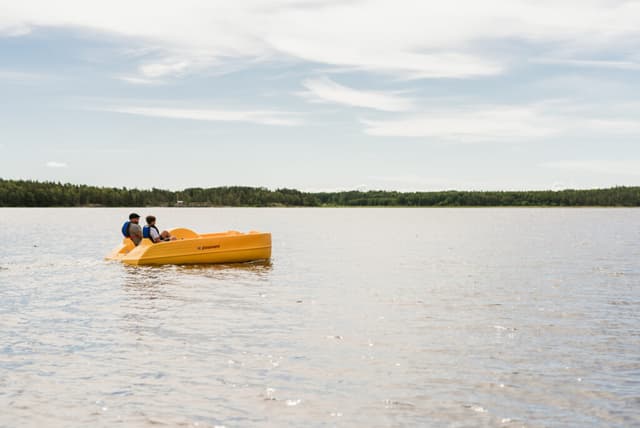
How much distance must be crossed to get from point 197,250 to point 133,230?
2.94 m

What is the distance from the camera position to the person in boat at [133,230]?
94.6ft

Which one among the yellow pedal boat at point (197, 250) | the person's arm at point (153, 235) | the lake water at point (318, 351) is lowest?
the lake water at point (318, 351)

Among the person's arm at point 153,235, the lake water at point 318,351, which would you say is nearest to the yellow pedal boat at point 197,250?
the person's arm at point 153,235

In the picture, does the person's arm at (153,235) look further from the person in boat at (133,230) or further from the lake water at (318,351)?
the lake water at (318,351)

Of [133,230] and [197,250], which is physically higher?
[133,230]

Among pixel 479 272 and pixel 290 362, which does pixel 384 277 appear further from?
pixel 290 362

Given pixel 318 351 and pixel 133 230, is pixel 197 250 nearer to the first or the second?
pixel 133 230

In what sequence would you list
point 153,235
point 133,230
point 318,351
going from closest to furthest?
point 318,351
point 153,235
point 133,230

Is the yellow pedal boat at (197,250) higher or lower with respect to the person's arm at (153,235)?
lower

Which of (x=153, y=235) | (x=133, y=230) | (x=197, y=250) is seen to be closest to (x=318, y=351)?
(x=197, y=250)

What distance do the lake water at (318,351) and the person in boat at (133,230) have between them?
16.1ft

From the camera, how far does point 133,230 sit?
29.0 meters

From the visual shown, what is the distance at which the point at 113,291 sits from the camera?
816 inches

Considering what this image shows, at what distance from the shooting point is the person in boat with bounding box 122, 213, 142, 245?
28.8 metres
